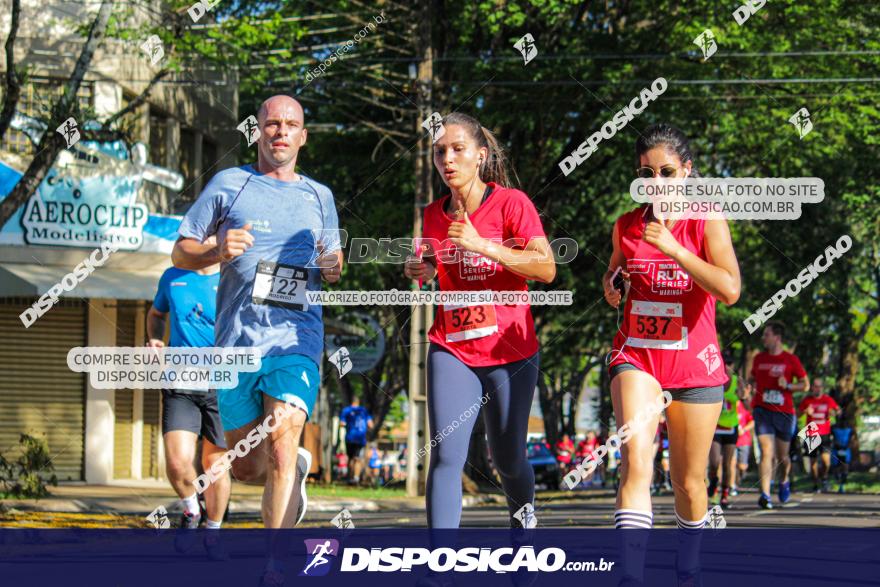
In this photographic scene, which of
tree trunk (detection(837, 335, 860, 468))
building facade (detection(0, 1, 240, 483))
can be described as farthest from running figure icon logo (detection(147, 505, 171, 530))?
tree trunk (detection(837, 335, 860, 468))

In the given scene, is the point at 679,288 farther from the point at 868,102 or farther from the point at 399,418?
the point at 399,418

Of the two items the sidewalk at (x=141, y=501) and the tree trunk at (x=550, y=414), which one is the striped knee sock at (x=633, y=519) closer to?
the sidewalk at (x=141, y=501)

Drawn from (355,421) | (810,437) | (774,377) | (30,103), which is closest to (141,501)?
(30,103)

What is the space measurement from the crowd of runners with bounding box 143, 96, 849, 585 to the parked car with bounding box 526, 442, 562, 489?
111ft

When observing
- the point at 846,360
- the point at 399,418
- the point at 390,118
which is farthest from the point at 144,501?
the point at 399,418

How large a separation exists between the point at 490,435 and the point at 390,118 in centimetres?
2149

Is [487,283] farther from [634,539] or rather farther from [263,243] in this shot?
[634,539]

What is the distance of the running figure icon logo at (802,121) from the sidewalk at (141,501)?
823cm

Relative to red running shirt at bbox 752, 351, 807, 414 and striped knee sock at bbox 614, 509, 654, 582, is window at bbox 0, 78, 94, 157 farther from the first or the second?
striped knee sock at bbox 614, 509, 654, 582

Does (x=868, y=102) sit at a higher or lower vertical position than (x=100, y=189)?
higher

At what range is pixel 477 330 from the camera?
6645 millimetres

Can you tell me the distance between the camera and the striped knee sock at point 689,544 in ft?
20.4

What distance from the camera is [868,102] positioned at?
2611 cm

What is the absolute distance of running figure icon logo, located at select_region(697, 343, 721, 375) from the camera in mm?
6328
